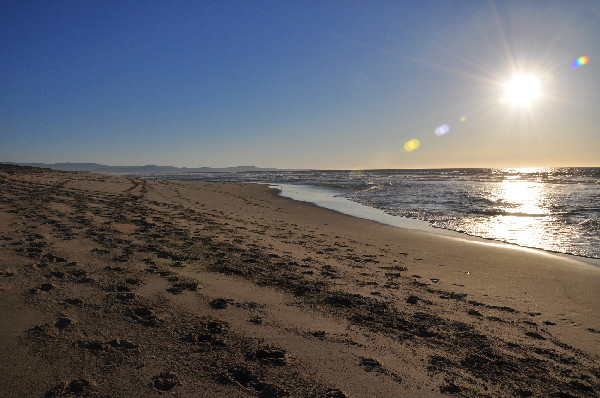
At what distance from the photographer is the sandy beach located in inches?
121

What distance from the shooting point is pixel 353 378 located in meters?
3.16

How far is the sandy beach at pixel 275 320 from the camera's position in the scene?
10.1 ft

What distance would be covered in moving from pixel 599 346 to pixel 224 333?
15.1 feet

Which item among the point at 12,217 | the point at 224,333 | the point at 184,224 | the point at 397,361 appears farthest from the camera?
the point at 184,224

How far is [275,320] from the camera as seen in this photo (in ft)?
14.2

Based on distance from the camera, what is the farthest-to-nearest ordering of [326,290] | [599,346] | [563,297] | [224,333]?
[563,297], [326,290], [599,346], [224,333]

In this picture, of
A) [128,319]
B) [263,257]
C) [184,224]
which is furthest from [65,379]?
[184,224]

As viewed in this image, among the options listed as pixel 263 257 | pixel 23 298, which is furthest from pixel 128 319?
pixel 263 257

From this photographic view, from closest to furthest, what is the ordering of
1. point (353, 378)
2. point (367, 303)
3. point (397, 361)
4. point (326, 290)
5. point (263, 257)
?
point (353, 378)
point (397, 361)
point (367, 303)
point (326, 290)
point (263, 257)

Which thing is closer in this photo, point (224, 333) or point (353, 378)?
point (353, 378)

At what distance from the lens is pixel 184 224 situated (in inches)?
421

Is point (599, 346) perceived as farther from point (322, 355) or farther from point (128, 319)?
point (128, 319)

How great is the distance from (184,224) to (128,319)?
22.7 ft

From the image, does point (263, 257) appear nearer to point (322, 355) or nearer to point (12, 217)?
point (322, 355)
